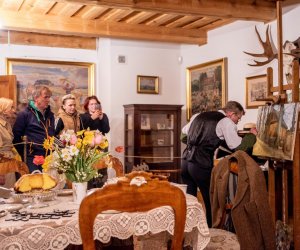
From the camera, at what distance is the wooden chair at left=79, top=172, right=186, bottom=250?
5.91ft

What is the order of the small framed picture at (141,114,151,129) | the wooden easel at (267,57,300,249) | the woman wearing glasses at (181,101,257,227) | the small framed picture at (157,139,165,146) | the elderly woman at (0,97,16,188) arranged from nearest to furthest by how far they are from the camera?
the wooden easel at (267,57,300,249) < the woman wearing glasses at (181,101,257,227) < the elderly woman at (0,97,16,188) < the small framed picture at (141,114,151,129) < the small framed picture at (157,139,165,146)

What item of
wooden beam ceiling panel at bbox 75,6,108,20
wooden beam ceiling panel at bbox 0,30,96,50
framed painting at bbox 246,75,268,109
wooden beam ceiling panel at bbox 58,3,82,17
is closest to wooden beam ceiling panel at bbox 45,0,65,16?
wooden beam ceiling panel at bbox 58,3,82,17

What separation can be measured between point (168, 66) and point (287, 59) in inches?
111

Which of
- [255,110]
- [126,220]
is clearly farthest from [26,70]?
[126,220]

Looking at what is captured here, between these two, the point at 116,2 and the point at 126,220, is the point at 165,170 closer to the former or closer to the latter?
the point at 116,2

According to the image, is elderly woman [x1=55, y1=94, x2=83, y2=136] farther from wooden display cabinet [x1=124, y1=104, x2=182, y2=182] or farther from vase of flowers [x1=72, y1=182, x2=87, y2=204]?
vase of flowers [x1=72, y1=182, x2=87, y2=204]

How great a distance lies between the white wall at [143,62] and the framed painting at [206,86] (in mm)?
114

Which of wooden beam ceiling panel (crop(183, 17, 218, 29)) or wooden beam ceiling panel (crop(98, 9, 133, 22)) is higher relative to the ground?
wooden beam ceiling panel (crop(98, 9, 133, 22))

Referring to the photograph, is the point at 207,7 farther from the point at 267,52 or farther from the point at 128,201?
the point at 128,201

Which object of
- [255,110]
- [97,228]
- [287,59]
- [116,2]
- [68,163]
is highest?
[116,2]

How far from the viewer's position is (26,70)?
705 cm

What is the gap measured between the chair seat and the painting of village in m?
4.01

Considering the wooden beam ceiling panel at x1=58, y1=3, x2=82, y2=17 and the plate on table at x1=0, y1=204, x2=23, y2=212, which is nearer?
the plate on table at x1=0, y1=204, x2=23, y2=212

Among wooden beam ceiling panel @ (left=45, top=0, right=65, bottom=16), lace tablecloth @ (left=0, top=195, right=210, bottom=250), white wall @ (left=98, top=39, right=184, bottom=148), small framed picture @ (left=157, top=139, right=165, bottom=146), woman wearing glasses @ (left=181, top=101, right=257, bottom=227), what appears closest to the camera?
lace tablecloth @ (left=0, top=195, right=210, bottom=250)
